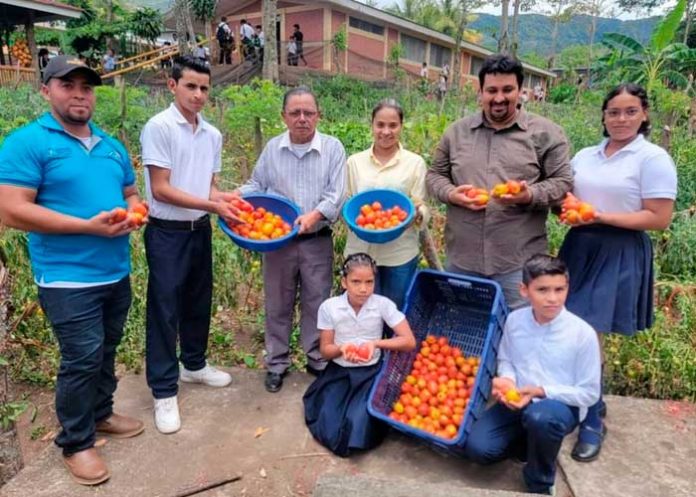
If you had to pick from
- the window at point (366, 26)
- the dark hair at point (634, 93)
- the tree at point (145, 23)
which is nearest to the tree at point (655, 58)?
the dark hair at point (634, 93)

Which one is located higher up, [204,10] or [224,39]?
[204,10]

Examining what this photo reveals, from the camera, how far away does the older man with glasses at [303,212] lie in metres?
2.82

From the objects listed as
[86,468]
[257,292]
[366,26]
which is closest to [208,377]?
[86,468]

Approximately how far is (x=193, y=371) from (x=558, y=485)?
209 centimetres

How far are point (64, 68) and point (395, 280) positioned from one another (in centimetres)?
Answer: 195

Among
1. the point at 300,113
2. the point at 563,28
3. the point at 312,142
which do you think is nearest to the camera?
the point at 300,113

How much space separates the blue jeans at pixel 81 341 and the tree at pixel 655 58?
27.8ft

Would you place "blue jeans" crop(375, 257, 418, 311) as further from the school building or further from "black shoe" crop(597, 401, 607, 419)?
the school building

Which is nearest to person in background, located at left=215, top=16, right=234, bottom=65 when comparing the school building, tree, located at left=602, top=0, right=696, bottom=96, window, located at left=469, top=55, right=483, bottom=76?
the school building

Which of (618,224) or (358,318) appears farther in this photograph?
(358,318)

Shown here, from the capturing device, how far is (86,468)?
2.36m

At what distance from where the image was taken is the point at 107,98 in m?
6.38

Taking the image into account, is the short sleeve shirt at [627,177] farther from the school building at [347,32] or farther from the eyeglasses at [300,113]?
the school building at [347,32]

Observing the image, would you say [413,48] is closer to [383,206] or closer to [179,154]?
[383,206]
